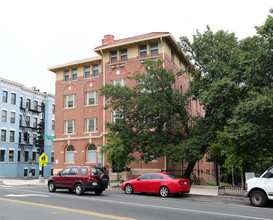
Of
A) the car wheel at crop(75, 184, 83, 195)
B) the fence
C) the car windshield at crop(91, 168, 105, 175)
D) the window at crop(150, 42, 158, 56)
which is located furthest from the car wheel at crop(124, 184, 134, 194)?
the window at crop(150, 42, 158, 56)

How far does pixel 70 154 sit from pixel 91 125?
4.36m

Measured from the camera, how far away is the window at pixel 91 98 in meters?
34.7

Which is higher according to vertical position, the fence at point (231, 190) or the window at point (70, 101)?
the window at point (70, 101)

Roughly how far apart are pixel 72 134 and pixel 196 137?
16.7m

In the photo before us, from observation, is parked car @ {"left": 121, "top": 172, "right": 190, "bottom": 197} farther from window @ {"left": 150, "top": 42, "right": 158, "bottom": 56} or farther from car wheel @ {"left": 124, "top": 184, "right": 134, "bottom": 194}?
window @ {"left": 150, "top": 42, "right": 158, "bottom": 56}

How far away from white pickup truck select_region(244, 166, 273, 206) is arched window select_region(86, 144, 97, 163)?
71.9 ft

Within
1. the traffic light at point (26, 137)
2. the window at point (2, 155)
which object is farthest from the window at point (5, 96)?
the window at point (2, 155)

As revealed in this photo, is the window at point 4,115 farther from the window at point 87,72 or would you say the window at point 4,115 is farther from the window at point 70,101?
the window at point 87,72

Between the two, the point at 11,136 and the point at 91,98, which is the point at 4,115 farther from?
the point at 91,98

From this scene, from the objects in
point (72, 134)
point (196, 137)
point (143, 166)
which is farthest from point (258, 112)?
point (72, 134)

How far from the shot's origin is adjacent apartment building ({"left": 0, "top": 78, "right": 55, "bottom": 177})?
152 feet

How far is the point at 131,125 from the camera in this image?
80.8 feet

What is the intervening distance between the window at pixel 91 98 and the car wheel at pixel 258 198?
23523 mm

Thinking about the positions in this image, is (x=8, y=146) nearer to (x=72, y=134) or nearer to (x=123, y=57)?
(x=72, y=134)
